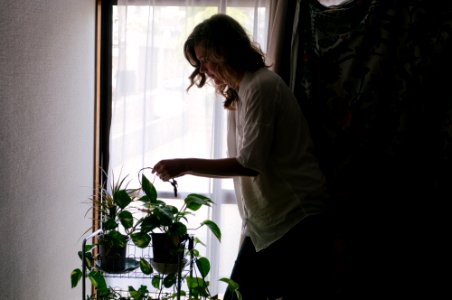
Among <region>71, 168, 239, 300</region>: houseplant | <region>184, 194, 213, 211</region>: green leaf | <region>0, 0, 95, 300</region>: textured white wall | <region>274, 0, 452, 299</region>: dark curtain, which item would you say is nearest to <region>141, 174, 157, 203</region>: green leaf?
<region>71, 168, 239, 300</region>: houseplant

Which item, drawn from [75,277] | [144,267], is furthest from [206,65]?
[75,277]

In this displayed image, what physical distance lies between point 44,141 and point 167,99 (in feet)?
2.16

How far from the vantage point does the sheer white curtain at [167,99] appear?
1940mm

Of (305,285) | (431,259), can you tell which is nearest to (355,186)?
(431,259)

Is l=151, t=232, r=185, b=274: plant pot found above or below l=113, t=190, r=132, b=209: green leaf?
below

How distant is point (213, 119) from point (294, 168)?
70 centimetres

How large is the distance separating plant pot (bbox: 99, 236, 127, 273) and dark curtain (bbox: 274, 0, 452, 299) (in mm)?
763

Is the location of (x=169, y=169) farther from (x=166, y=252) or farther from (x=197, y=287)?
(x=197, y=287)

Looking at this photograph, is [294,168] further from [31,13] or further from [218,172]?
[31,13]

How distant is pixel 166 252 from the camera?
4.16ft

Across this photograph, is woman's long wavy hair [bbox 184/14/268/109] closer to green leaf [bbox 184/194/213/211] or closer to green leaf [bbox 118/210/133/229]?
green leaf [bbox 184/194/213/211]

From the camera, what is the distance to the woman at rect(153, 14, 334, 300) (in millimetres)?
1295

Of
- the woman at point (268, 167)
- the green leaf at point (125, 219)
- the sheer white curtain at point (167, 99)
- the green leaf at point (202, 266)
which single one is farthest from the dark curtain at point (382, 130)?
the green leaf at point (125, 219)

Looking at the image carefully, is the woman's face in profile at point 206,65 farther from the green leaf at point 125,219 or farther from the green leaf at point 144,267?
the green leaf at point 144,267
